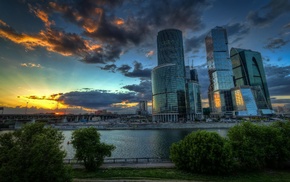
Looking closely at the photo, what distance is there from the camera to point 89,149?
1310 inches

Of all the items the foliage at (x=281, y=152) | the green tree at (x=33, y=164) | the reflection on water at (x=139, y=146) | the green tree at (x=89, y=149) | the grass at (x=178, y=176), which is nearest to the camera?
the green tree at (x=33, y=164)

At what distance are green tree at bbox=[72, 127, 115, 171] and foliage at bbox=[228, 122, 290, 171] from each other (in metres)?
27.7

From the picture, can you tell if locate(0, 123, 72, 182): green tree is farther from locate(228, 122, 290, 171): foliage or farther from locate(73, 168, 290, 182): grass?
locate(228, 122, 290, 171): foliage

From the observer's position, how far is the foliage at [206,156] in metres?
30.7

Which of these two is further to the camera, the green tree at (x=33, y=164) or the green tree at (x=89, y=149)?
the green tree at (x=89, y=149)

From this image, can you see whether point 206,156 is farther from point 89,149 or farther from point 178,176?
point 89,149

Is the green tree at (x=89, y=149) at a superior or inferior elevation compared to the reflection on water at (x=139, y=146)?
superior

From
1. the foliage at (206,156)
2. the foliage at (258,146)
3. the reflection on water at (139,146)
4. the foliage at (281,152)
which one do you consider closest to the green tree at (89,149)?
the foliage at (206,156)

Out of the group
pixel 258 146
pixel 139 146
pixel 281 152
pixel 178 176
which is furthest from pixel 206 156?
pixel 139 146

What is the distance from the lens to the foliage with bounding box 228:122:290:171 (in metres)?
33.1

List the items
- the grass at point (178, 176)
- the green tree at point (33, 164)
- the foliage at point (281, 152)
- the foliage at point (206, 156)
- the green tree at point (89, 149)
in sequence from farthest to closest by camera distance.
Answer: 1. the foliage at point (281, 152)
2. the green tree at point (89, 149)
3. the foliage at point (206, 156)
4. the grass at point (178, 176)
5. the green tree at point (33, 164)

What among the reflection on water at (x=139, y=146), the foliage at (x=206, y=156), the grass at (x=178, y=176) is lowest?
the reflection on water at (x=139, y=146)

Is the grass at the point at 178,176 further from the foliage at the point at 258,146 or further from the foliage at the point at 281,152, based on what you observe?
the foliage at the point at 281,152

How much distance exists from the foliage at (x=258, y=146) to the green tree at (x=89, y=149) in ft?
90.9
